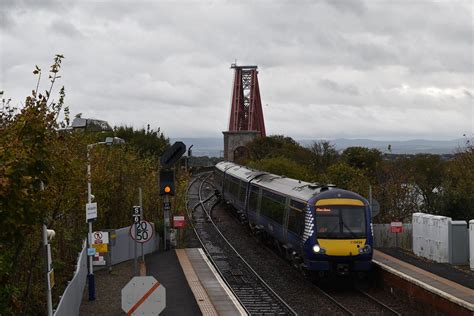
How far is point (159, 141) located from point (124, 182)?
35.5 m

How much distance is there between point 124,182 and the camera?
1196 inches

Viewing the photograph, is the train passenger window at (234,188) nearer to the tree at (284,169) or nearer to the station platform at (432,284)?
the tree at (284,169)

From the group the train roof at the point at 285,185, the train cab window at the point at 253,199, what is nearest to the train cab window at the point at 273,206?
the train roof at the point at 285,185

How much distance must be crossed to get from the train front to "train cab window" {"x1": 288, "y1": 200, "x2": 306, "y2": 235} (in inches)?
27.4

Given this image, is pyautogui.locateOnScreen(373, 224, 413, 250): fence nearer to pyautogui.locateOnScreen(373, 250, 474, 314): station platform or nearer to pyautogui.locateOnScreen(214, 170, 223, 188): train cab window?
pyautogui.locateOnScreen(373, 250, 474, 314): station platform

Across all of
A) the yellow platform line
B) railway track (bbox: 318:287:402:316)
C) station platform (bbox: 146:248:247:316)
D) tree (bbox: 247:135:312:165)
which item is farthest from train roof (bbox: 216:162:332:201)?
tree (bbox: 247:135:312:165)

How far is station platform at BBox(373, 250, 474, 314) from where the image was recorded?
1532 centimetres

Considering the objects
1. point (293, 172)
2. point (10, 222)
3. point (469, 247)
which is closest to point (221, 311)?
point (10, 222)

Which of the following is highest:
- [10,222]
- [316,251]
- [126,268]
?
[10,222]

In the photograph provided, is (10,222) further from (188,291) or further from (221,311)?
(188,291)

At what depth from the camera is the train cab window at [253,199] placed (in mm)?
30070

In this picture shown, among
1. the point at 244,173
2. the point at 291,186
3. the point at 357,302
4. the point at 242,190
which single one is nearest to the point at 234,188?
the point at 244,173

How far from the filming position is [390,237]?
94.2 feet

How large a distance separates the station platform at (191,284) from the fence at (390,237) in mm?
8270
